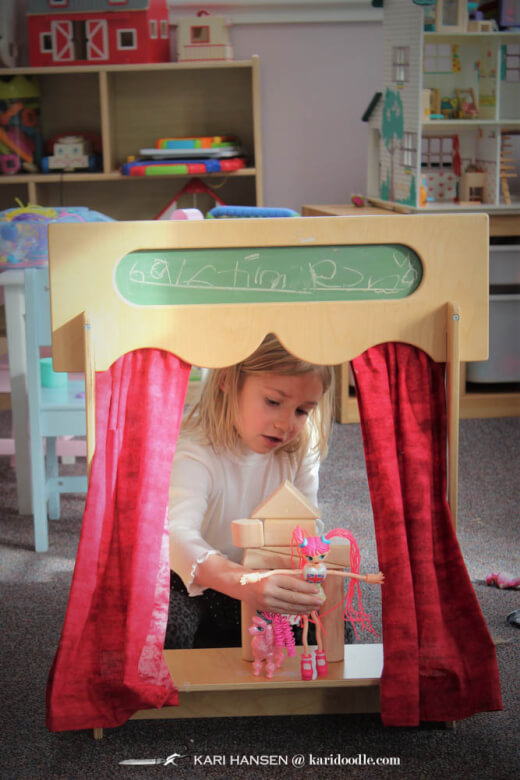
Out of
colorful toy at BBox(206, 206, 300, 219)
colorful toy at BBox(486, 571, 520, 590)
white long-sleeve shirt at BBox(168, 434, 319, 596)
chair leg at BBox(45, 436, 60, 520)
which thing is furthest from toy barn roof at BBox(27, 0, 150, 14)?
colorful toy at BBox(486, 571, 520, 590)

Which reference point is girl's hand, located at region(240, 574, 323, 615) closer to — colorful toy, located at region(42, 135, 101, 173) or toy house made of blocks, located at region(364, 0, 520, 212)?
toy house made of blocks, located at region(364, 0, 520, 212)

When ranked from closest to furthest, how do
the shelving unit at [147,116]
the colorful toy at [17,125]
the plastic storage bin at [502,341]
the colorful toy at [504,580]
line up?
the colorful toy at [504,580]
the plastic storage bin at [502,341]
the colorful toy at [17,125]
the shelving unit at [147,116]

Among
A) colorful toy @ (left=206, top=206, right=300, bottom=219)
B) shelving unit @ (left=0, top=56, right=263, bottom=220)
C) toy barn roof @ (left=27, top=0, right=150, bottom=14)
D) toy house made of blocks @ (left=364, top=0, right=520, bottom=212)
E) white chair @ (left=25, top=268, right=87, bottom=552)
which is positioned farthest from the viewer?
shelving unit @ (left=0, top=56, right=263, bottom=220)

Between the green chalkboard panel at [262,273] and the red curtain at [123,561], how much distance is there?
97mm

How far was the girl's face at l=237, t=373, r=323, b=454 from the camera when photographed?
1439 millimetres

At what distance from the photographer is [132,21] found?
3283mm

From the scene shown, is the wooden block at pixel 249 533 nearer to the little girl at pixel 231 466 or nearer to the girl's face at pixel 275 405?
the little girl at pixel 231 466

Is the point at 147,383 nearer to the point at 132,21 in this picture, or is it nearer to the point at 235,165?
the point at 235,165

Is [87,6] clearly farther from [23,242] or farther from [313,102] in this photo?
[23,242]

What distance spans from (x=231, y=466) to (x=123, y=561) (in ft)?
1.00

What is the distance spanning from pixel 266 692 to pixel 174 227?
0.71 m

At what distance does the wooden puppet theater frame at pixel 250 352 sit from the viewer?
1.27 metres

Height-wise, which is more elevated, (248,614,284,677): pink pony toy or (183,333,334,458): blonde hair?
(183,333,334,458): blonde hair

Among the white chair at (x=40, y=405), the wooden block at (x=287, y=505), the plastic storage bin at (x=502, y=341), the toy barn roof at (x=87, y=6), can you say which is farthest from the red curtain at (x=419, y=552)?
the toy barn roof at (x=87, y=6)
